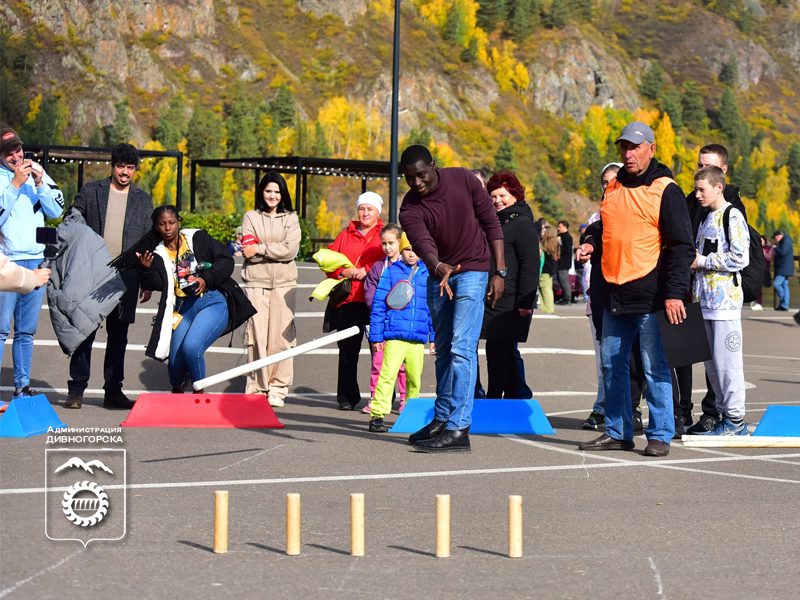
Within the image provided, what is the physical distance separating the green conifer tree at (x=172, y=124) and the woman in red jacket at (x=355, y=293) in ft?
408

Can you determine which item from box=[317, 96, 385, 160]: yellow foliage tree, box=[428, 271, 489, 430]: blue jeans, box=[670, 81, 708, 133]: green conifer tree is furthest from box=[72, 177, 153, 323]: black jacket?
box=[670, 81, 708, 133]: green conifer tree

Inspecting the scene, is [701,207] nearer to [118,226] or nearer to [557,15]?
[118,226]

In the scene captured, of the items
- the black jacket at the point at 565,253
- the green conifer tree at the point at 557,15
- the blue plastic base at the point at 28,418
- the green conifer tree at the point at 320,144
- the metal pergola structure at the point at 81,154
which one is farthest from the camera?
the green conifer tree at the point at 557,15

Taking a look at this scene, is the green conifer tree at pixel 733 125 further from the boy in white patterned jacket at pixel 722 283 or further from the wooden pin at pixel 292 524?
the wooden pin at pixel 292 524

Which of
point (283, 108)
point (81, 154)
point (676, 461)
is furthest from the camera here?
point (283, 108)

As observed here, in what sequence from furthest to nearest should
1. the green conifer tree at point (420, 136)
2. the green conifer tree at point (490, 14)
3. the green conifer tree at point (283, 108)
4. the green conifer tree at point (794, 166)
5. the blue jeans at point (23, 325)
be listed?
the green conifer tree at point (490, 14) < the green conifer tree at point (794, 166) < the green conifer tree at point (420, 136) < the green conifer tree at point (283, 108) < the blue jeans at point (23, 325)

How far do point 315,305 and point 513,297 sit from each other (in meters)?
6.16

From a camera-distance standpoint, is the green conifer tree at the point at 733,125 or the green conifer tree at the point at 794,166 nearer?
the green conifer tree at the point at 794,166

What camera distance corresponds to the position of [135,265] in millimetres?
9461

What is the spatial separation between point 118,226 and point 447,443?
4.00m

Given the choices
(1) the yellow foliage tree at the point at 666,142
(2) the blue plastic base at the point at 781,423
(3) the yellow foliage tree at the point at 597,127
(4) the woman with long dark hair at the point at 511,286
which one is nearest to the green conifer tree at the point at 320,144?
(3) the yellow foliage tree at the point at 597,127

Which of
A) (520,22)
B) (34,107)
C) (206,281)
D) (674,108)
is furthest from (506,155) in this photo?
(206,281)

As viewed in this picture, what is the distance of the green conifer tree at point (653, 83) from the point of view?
630 feet

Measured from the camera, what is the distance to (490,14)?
195m
